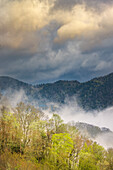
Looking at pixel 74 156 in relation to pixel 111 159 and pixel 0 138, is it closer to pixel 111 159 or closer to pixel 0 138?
pixel 0 138

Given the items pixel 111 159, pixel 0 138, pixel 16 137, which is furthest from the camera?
pixel 111 159

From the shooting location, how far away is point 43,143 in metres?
42.1

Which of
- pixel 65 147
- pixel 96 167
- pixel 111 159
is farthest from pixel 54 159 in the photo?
pixel 111 159

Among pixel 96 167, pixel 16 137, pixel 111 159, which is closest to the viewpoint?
pixel 16 137

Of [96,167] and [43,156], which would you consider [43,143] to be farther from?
[96,167]

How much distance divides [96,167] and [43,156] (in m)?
15.3

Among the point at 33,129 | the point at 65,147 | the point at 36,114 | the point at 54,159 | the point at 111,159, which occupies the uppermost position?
the point at 36,114

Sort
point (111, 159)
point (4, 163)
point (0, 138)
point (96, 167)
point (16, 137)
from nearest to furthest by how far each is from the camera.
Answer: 1. point (4, 163)
2. point (0, 138)
3. point (16, 137)
4. point (96, 167)
5. point (111, 159)

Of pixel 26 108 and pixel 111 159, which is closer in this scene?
pixel 26 108

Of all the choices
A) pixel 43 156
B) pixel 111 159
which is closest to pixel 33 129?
pixel 43 156

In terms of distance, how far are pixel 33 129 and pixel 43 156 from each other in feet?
20.4

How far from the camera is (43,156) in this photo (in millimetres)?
41406

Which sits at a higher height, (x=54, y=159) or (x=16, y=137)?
(x=16, y=137)

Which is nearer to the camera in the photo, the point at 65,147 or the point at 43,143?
the point at 65,147
